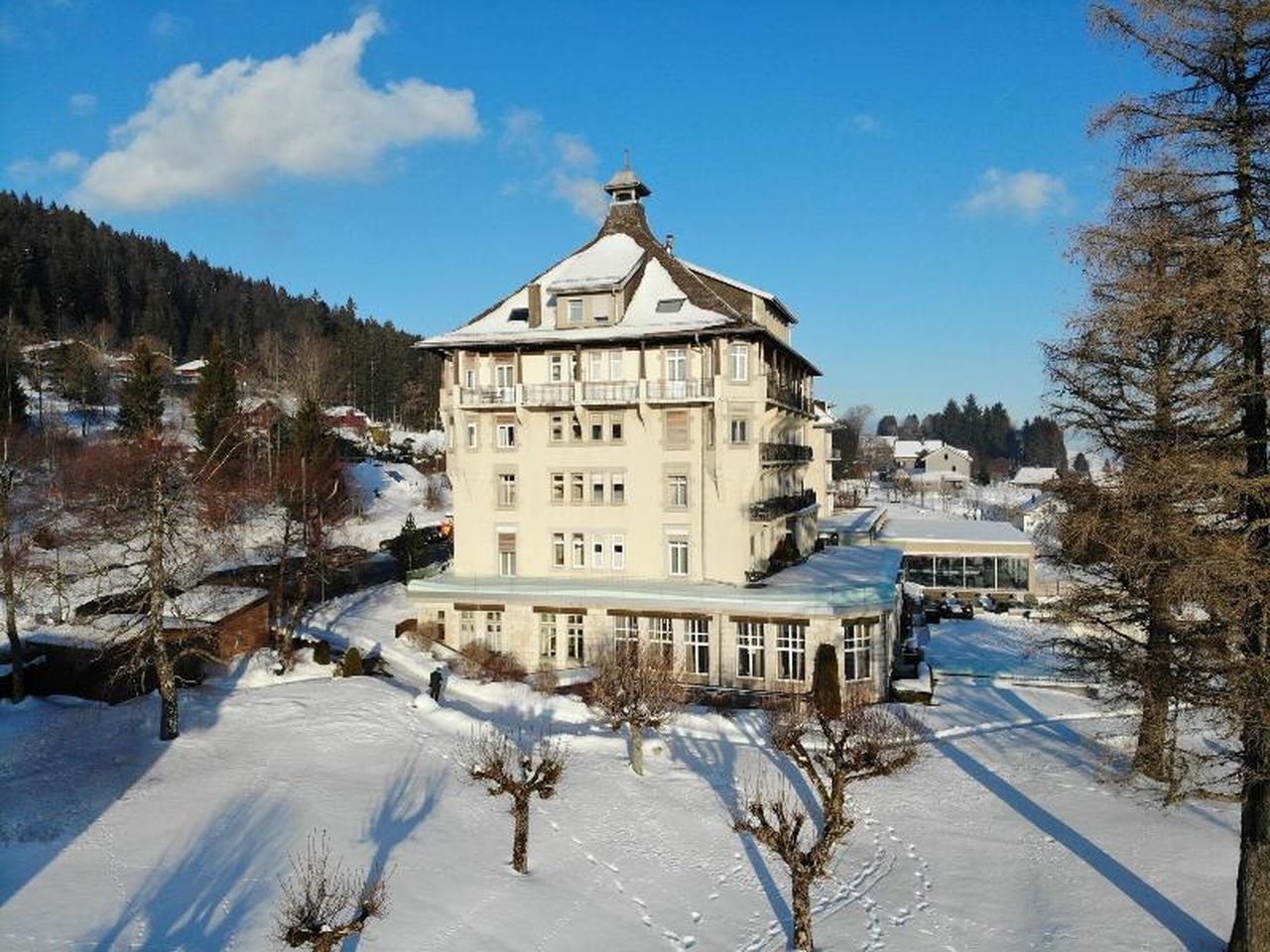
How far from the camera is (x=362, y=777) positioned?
19719 mm

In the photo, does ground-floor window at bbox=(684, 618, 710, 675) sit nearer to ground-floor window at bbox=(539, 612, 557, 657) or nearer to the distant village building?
the distant village building

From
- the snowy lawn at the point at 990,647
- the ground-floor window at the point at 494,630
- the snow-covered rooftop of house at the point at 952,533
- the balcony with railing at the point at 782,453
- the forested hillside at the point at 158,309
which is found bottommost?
the snowy lawn at the point at 990,647

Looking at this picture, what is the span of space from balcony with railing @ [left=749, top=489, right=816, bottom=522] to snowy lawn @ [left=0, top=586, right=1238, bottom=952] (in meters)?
9.23

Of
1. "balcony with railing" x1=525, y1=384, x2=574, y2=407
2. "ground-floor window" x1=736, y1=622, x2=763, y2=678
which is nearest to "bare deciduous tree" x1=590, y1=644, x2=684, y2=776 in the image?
"ground-floor window" x1=736, y1=622, x2=763, y2=678

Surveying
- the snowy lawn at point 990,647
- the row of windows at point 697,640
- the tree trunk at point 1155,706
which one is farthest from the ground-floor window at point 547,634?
the tree trunk at point 1155,706

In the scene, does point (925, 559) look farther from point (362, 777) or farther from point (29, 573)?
point (29, 573)

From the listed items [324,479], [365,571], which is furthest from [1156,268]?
[365,571]

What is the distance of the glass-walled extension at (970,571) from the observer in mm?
50969

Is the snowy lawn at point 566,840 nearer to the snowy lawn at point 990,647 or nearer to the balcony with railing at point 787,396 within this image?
the snowy lawn at point 990,647

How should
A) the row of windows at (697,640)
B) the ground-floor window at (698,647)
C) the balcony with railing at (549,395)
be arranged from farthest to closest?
the balcony with railing at (549,395) < the ground-floor window at (698,647) < the row of windows at (697,640)

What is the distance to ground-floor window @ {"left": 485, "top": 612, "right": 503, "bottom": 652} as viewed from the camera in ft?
109

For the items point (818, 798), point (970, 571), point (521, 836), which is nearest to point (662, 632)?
→ point (818, 798)

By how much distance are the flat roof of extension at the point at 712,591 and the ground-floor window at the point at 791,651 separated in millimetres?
847

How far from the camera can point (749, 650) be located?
98.6ft
